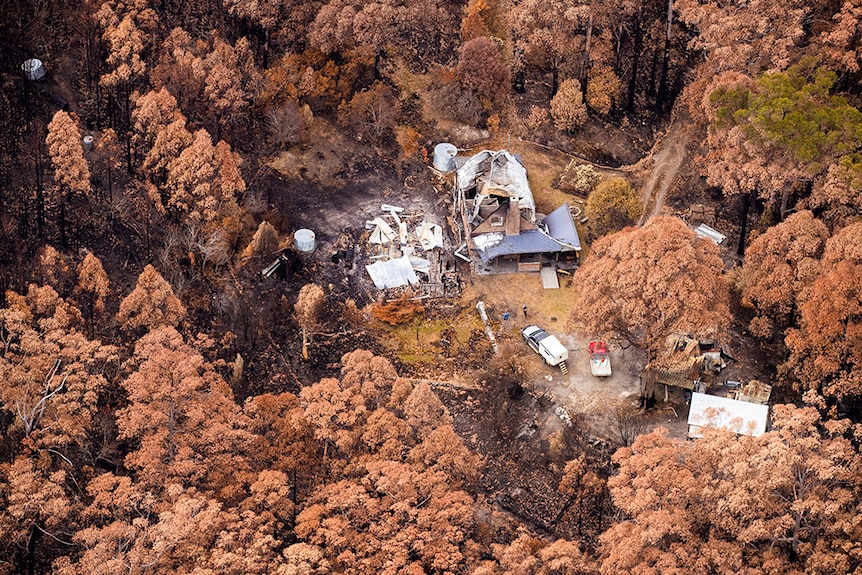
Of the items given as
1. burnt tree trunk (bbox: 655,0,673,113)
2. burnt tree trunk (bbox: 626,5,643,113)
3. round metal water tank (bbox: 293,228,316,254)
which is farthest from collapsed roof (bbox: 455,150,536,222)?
burnt tree trunk (bbox: 655,0,673,113)

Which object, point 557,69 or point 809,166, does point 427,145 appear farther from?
point 809,166

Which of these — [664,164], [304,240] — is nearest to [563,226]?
[664,164]

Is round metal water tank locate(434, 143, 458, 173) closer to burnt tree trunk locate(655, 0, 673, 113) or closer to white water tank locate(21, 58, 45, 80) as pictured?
burnt tree trunk locate(655, 0, 673, 113)

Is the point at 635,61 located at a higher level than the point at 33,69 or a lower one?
lower

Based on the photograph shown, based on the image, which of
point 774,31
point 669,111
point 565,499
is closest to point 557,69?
point 669,111

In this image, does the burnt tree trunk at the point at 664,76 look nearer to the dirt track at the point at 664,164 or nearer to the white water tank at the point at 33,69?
the dirt track at the point at 664,164

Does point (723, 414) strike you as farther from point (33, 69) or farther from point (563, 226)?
point (33, 69)
